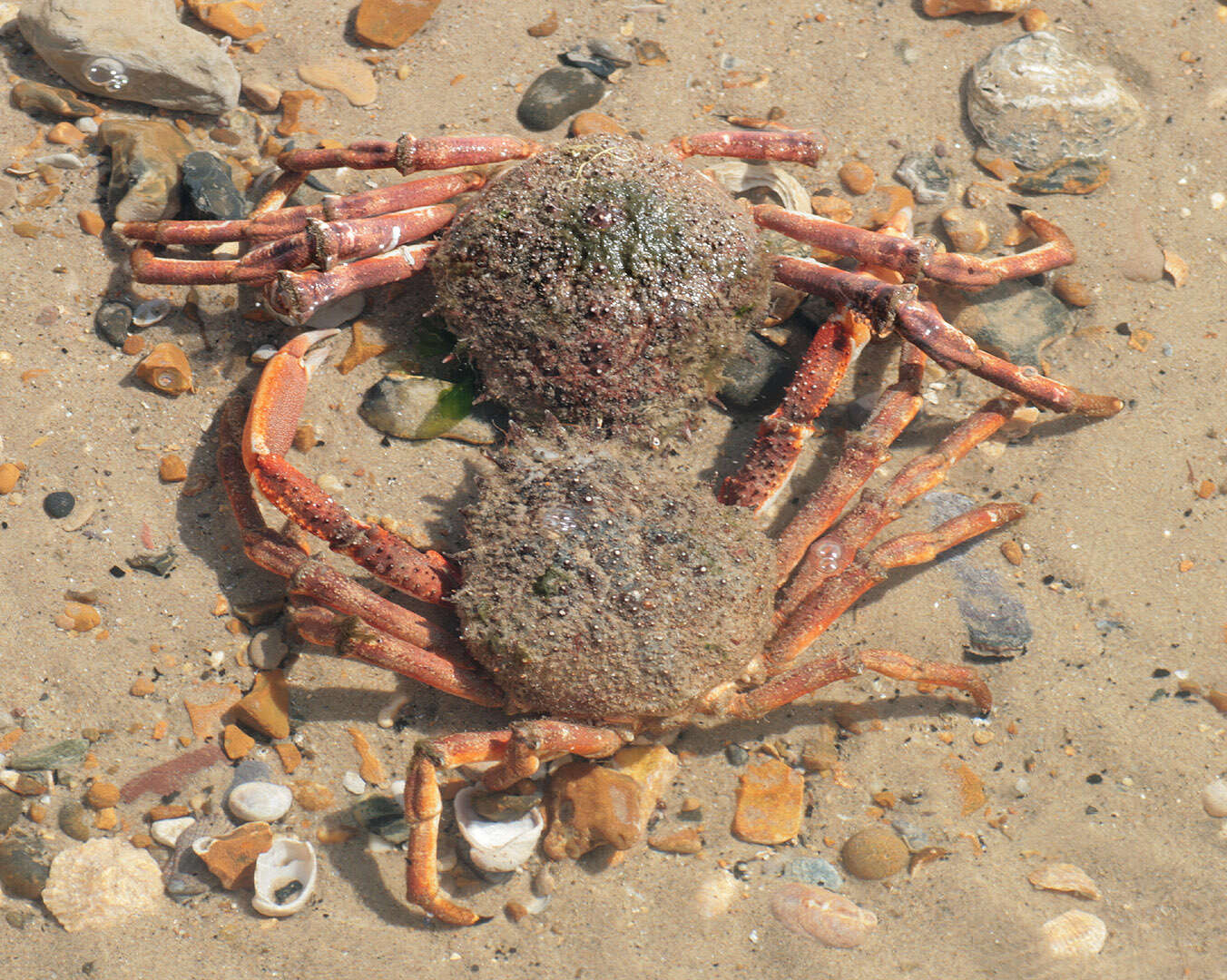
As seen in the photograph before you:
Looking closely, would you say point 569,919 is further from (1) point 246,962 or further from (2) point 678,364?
(2) point 678,364

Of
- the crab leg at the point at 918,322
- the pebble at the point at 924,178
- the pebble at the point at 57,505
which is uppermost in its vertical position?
the pebble at the point at 924,178

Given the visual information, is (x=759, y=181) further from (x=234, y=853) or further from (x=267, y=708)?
(x=234, y=853)

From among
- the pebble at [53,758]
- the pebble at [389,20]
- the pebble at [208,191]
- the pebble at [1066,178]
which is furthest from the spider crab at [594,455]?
the pebble at [389,20]

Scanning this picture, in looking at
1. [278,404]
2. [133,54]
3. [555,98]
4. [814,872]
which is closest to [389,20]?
[555,98]

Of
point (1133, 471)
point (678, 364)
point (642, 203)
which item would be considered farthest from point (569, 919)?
point (1133, 471)

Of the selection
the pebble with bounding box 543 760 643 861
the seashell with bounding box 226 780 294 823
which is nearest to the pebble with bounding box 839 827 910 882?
the pebble with bounding box 543 760 643 861

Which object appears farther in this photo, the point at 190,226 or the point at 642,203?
the point at 190,226

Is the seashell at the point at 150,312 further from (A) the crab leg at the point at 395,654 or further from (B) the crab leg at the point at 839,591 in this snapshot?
(B) the crab leg at the point at 839,591
